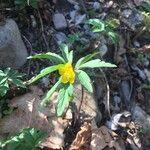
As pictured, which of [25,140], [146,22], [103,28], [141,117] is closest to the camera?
[25,140]

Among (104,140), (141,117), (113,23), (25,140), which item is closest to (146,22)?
(113,23)

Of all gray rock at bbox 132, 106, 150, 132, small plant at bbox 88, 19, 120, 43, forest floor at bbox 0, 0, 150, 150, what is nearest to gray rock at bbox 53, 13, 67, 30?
forest floor at bbox 0, 0, 150, 150

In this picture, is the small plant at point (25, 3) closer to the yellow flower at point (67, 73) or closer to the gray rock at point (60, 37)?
the gray rock at point (60, 37)

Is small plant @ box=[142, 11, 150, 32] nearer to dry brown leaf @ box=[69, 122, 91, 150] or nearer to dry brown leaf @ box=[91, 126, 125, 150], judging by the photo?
dry brown leaf @ box=[91, 126, 125, 150]

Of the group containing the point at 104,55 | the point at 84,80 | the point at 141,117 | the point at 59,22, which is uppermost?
the point at 84,80

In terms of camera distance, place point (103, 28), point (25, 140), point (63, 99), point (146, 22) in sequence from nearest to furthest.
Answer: point (63, 99) → point (25, 140) → point (103, 28) → point (146, 22)

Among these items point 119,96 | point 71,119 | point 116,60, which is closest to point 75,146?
point 71,119

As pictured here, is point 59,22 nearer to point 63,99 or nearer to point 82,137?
point 82,137
